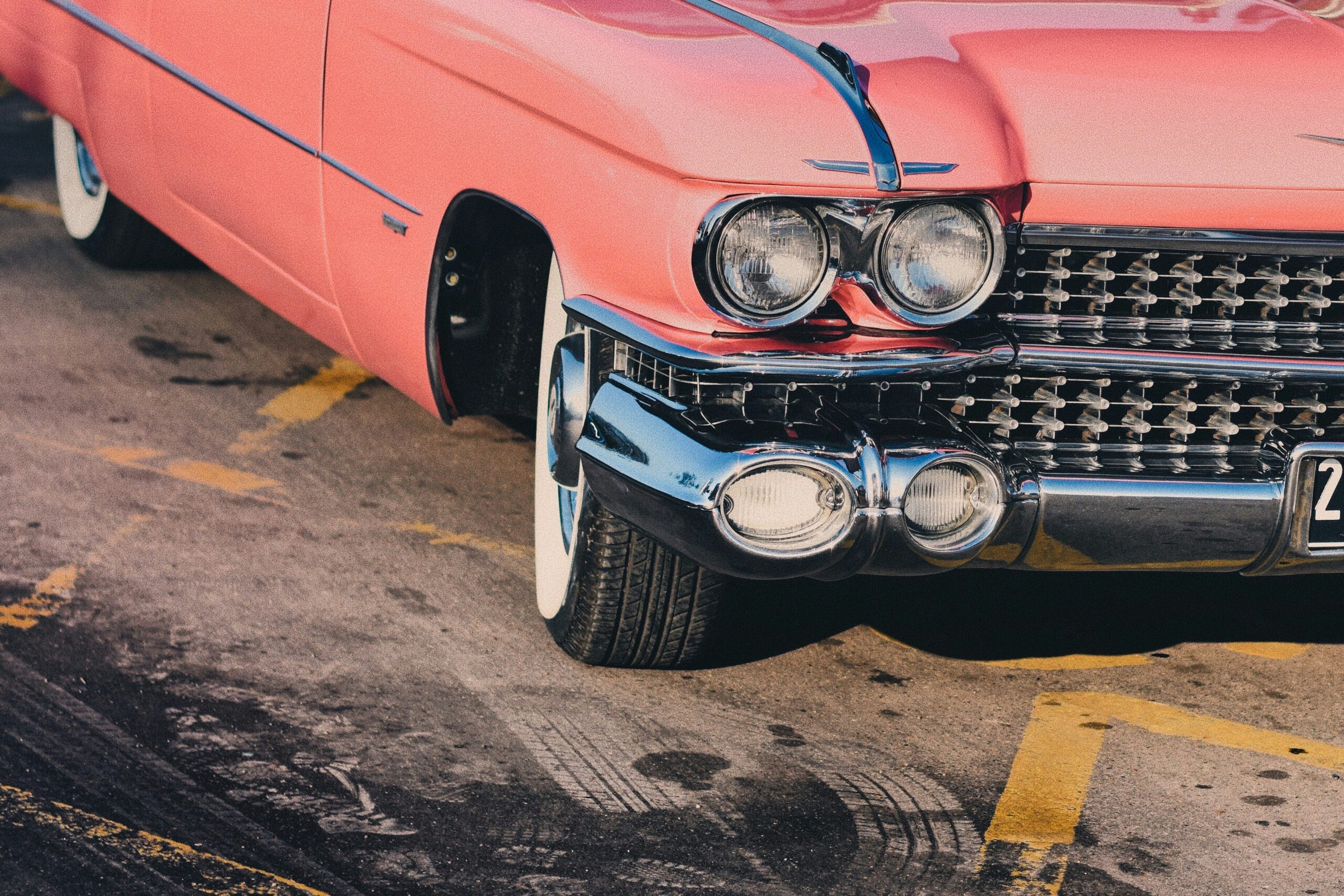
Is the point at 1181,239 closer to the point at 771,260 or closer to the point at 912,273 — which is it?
the point at 912,273

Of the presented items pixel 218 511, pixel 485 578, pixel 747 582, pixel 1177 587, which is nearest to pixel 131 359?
pixel 218 511

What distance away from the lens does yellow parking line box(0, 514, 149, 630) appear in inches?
145

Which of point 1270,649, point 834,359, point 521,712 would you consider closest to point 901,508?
point 834,359

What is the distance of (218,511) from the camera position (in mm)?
4359

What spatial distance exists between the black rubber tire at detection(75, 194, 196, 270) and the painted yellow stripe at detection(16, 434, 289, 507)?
155 cm

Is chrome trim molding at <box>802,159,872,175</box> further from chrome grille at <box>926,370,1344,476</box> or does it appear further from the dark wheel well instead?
the dark wheel well

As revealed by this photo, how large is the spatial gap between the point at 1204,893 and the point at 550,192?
67.9 inches

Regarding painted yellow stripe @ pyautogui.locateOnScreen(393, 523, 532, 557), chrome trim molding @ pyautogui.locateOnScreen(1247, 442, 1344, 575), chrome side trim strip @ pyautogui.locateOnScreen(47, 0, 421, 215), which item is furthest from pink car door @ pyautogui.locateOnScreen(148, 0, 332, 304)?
chrome trim molding @ pyautogui.locateOnScreen(1247, 442, 1344, 575)

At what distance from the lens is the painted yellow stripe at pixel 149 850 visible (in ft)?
9.07

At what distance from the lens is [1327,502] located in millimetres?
3021

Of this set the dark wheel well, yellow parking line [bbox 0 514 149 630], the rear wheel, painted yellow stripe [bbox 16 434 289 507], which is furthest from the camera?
the rear wheel

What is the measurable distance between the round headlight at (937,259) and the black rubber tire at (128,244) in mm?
3941

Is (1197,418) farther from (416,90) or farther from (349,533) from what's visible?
(349,533)

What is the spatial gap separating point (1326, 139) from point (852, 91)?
0.89 metres
